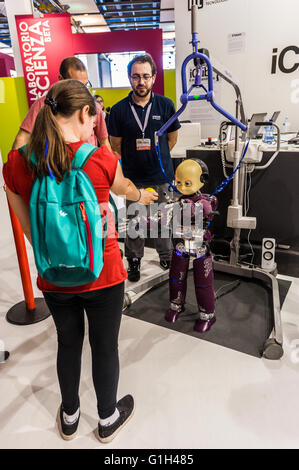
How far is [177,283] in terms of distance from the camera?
2.17 m

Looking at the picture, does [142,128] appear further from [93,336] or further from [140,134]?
[93,336]

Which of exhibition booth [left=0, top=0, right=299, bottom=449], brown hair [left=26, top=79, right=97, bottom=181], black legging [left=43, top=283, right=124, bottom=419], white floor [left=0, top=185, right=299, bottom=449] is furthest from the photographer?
exhibition booth [left=0, top=0, right=299, bottom=449]

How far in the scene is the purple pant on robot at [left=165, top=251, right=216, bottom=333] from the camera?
2.06 m

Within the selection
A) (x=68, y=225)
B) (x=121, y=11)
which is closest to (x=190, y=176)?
(x=68, y=225)

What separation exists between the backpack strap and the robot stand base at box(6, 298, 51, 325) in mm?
1612

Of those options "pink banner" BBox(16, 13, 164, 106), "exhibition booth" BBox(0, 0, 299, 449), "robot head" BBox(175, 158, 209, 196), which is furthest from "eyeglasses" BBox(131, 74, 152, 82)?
"pink banner" BBox(16, 13, 164, 106)

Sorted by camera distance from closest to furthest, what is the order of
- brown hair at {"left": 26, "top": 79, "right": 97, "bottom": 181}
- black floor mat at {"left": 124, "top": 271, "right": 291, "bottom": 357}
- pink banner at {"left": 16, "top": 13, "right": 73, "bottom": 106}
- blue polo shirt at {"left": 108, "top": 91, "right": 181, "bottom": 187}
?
brown hair at {"left": 26, "top": 79, "right": 97, "bottom": 181}
black floor mat at {"left": 124, "top": 271, "right": 291, "bottom": 357}
blue polo shirt at {"left": 108, "top": 91, "right": 181, "bottom": 187}
pink banner at {"left": 16, "top": 13, "right": 73, "bottom": 106}

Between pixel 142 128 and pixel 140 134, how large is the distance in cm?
5

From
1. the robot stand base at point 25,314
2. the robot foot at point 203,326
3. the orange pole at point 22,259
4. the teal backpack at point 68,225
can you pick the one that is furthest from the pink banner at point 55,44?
the teal backpack at point 68,225

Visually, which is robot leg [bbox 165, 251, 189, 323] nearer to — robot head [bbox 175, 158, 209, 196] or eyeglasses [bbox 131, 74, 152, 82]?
robot head [bbox 175, 158, 209, 196]

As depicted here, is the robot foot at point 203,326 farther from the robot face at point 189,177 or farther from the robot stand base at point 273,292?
the robot face at point 189,177

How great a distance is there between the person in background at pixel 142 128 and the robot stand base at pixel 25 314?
3.97ft

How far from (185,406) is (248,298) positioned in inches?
44.4

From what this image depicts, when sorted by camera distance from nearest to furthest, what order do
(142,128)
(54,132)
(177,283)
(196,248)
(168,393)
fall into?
(54,132)
(168,393)
(196,248)
(177,283)
(142,128)
